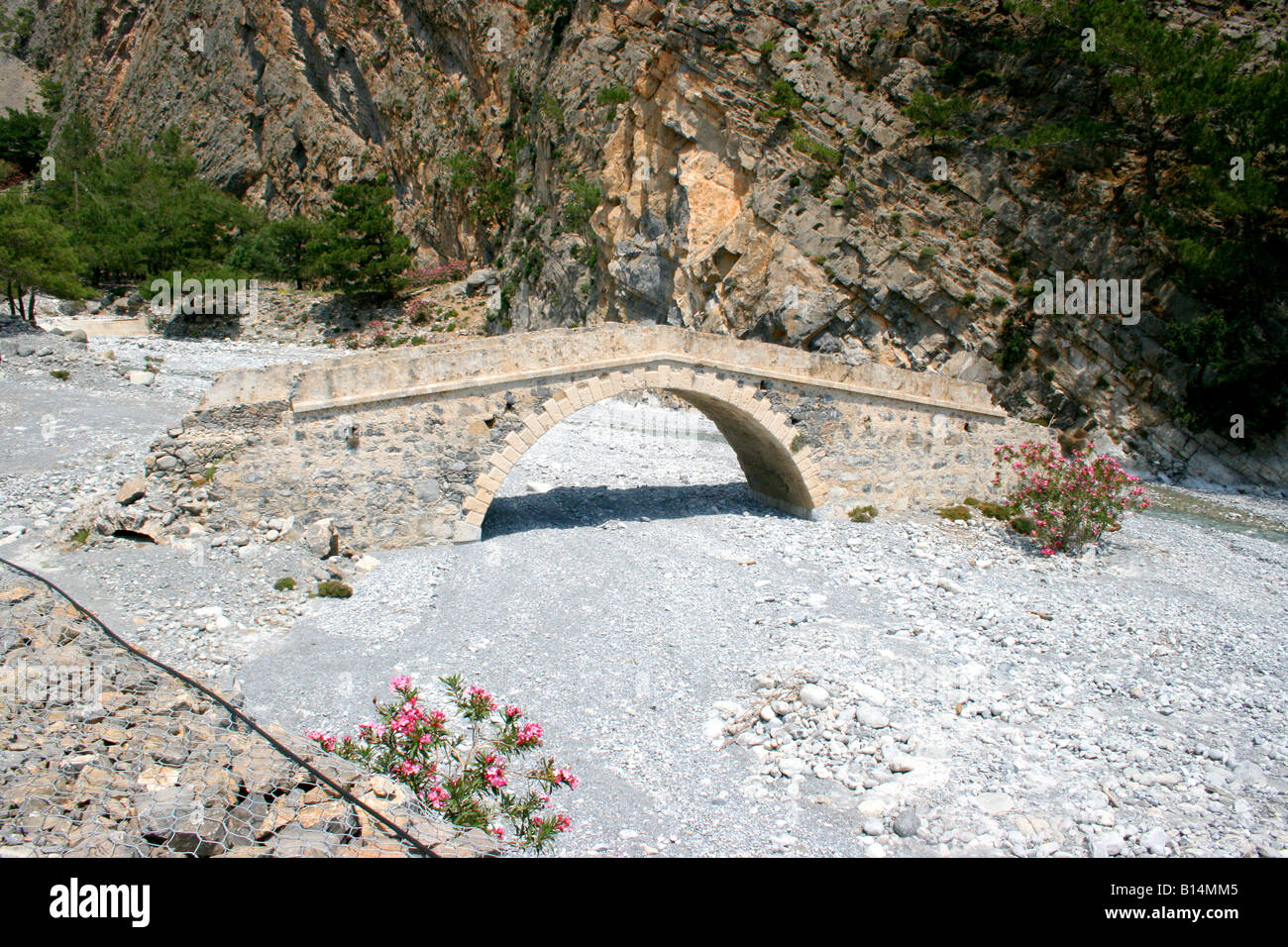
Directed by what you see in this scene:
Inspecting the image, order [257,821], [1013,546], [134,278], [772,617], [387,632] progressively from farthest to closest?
[134,278] → [1013,546] → [772,617] → [387,632] → [257,821]

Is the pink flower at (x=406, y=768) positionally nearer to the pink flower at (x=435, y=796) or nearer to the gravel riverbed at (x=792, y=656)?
the pink flower at (x=435, y=796)

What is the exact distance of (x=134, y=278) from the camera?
33.3 metres

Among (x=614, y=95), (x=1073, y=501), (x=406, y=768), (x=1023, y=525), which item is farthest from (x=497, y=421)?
(x=614, y=95)

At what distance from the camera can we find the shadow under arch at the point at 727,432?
11297 mm

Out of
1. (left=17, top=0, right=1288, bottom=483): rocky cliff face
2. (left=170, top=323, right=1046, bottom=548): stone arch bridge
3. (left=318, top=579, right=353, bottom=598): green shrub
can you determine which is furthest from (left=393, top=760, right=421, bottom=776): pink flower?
(left=17, top=0, right=1288, bottom=483): rocky cliff face

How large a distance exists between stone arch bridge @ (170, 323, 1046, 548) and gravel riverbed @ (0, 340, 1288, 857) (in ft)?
2.22

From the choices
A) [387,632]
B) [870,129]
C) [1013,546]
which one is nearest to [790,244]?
[870,129]

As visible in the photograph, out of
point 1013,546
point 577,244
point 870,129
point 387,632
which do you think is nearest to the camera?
point 387,632

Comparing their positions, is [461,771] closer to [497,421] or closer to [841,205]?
[497,421]

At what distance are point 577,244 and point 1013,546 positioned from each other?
60.4ft

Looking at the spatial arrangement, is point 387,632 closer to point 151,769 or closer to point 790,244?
point 151,769

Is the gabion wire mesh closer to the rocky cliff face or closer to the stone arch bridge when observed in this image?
the stone arch bridge

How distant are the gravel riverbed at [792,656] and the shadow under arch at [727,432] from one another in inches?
22.4

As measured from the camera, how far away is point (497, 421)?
37.0 feet
